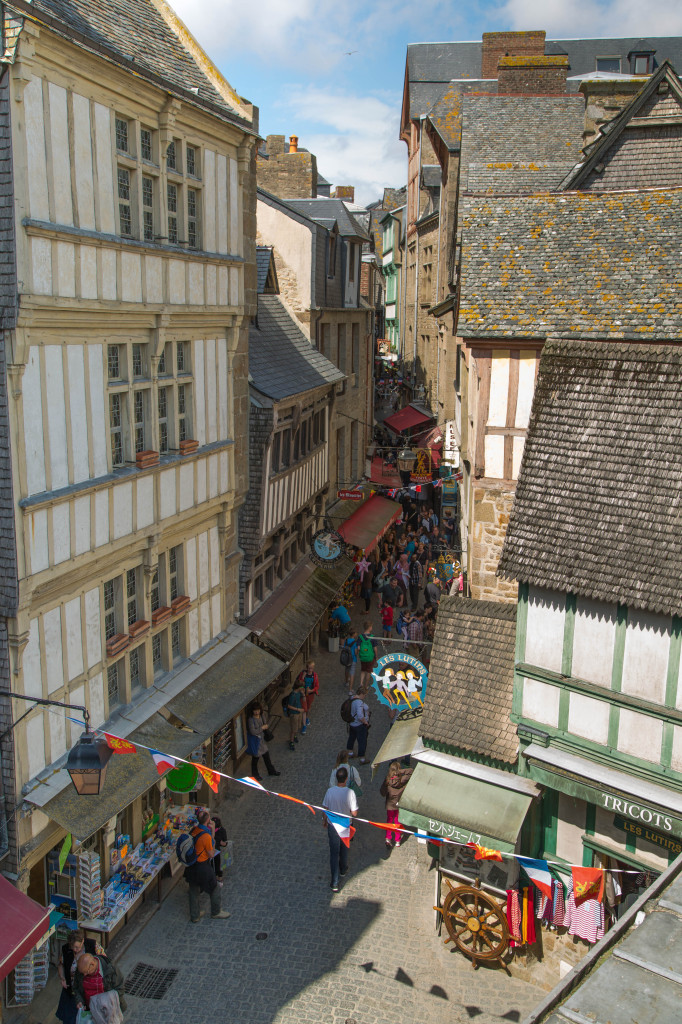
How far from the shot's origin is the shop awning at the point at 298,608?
42.7 feet

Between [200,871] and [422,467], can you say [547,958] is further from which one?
[422,467]

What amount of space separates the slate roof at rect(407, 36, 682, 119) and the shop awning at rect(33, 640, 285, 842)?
22.8 m

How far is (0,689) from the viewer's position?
286 inches

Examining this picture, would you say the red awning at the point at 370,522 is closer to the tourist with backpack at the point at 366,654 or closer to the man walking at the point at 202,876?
the tourist with backpack at the point at 366,654

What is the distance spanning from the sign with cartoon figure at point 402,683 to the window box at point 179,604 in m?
2.44

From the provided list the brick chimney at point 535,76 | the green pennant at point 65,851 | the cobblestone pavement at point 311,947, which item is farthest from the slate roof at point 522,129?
the green pennant at point 65,851

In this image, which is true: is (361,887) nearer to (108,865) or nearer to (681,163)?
(108,865)

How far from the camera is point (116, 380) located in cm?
873

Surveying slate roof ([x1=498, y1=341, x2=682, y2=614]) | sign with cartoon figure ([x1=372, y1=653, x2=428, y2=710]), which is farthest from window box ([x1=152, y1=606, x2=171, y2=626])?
slate roof ([x1=498, y1=341, x2=682, y2=614])

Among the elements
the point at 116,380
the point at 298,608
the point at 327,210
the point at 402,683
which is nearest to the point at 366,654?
the point at 298,608

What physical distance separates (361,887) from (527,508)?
494cm

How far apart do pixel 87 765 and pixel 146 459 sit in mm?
3406

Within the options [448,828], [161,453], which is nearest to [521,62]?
[161,453]

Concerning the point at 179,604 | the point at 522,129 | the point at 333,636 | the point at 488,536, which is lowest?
the point at 333,636
